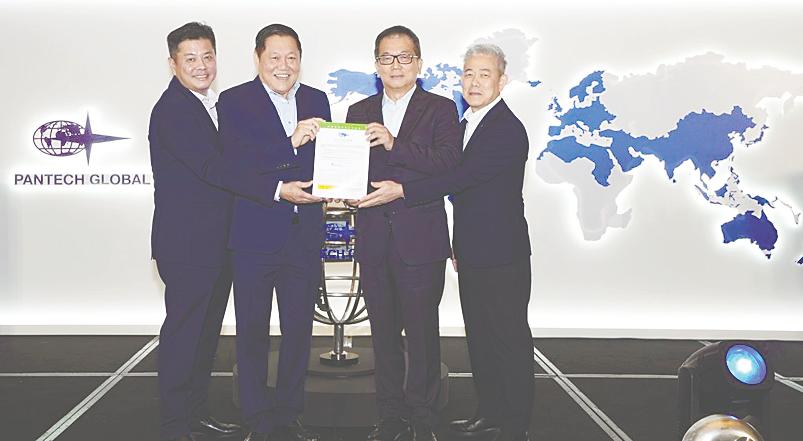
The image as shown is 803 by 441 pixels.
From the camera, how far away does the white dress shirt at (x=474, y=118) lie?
3.54m

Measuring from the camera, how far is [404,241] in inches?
133

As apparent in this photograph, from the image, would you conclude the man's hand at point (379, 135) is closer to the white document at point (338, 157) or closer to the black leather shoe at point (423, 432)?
the white document at point (338, 157)

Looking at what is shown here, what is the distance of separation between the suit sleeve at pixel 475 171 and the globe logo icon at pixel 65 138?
11.0ft

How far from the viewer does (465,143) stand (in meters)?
3.58

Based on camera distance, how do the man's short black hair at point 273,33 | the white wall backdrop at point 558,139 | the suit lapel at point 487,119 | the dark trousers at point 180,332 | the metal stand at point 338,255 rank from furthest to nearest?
1. the white wall backdrop at point 558,139
2. the metal stand at point 338,255
3. the suit lapel at point 487,119
4. the dark trousers at point 180,332
5. the man's short black hair at point 273,33

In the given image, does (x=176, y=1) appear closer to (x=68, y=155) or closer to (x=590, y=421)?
(x=68, y=155)

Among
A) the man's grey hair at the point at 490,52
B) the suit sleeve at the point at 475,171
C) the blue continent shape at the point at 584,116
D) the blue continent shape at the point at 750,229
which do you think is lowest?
the blue continent shape at the point at 750,229

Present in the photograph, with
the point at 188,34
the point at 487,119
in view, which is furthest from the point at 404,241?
the point at 188,34

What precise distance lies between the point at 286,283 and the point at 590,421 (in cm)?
169

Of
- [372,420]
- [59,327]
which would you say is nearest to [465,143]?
[372,420]

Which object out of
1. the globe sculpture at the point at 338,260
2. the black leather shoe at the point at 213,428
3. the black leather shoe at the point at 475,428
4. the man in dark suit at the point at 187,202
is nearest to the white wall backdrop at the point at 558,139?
the globe sculpture at the point at 338,260

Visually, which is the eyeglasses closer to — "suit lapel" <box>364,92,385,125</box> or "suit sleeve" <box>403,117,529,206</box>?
"suit lapel" <box>364,92,385,125</box>

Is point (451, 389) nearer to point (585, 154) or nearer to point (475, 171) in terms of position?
point (475, 171)

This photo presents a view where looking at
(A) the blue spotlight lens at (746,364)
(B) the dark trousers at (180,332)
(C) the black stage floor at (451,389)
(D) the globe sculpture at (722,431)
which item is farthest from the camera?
(C) the black stage floor at (451,389)
